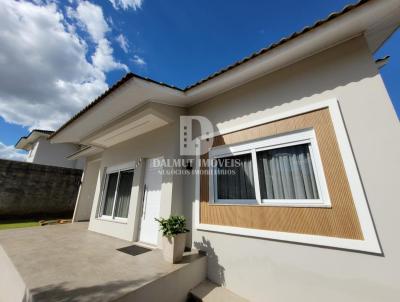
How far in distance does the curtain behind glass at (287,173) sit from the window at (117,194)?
6.09 meters

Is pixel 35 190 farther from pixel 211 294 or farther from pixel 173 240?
pixel 211 294

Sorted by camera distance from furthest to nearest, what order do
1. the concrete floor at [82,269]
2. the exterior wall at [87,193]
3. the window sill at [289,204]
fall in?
the exterior wall at [87,193]
the window sill at [289,204]
the concrete floor at [82,269]

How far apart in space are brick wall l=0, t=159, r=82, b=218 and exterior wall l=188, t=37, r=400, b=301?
1710 centimetres

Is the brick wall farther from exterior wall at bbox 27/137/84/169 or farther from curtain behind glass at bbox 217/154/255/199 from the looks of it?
curtain behind glass at bbox 217/154/255/199

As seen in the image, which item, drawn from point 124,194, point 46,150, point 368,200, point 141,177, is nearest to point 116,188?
point 124,194

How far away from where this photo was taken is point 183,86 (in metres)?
Answer: 5.75

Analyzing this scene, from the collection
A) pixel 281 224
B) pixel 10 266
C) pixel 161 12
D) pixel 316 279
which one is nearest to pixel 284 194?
pixel 281 224

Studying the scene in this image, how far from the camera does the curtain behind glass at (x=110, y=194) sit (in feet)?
28.0

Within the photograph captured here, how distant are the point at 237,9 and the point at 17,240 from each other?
12.3 m

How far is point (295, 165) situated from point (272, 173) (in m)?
0.59

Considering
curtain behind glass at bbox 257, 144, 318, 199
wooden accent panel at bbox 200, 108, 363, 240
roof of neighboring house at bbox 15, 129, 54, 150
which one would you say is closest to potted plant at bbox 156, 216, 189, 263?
wooden accent panel at bbox 200, 108, 363, 240

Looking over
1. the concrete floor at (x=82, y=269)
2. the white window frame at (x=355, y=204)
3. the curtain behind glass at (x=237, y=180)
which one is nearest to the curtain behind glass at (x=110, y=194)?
the concrete floor at (x=82, y=269)

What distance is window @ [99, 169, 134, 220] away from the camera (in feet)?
25.5

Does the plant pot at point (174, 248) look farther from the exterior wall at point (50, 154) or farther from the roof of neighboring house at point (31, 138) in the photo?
the roof of neighboring house at point (31, 138)
